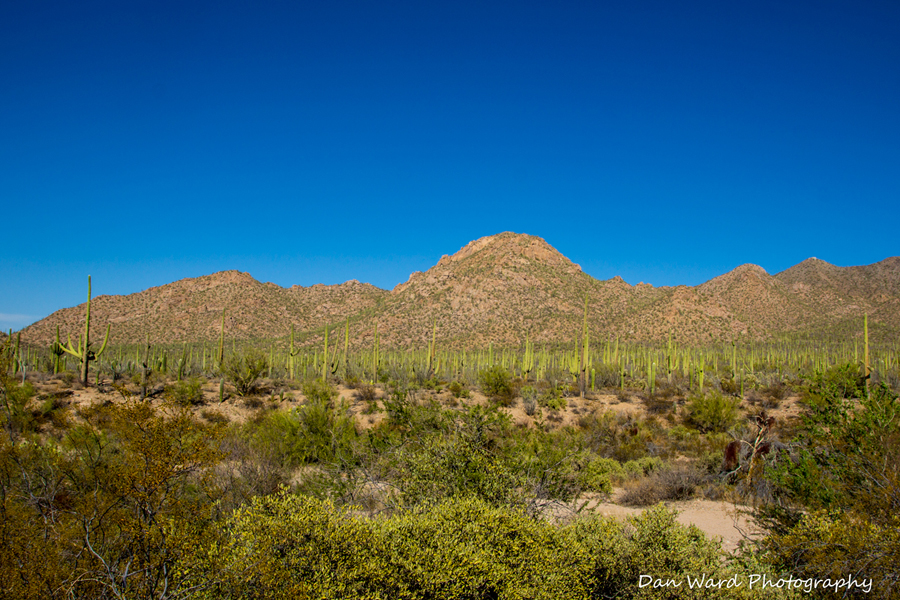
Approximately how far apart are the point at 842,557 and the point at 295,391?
21.7 metres

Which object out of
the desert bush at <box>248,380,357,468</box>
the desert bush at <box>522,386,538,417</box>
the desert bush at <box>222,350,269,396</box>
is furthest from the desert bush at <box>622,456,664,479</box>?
the desert bush at <box>222,350,269,396</box>

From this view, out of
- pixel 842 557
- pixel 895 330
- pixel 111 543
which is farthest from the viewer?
pixel 895 330

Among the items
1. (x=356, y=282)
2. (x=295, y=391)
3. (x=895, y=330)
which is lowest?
(x=295, y=391)

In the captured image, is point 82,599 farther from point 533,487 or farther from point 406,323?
point 406,323

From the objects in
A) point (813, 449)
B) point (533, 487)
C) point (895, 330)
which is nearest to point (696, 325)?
point (895, 330)

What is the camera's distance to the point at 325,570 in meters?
3.69

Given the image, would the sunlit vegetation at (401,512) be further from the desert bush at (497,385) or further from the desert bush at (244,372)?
the desert bush at (497,385)

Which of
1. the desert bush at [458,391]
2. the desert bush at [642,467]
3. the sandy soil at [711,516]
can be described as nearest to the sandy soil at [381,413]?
the sandy soil at [711,516]

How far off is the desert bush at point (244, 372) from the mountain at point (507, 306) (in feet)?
111

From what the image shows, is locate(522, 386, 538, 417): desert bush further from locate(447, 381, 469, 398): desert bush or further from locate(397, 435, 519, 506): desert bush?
locate(397, 435, 519, 506): desert bush

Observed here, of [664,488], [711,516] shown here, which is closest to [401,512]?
[711,516]

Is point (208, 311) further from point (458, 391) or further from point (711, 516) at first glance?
point (711, 516)

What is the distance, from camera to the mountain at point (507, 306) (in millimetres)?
60219

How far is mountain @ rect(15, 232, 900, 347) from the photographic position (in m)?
60.2
